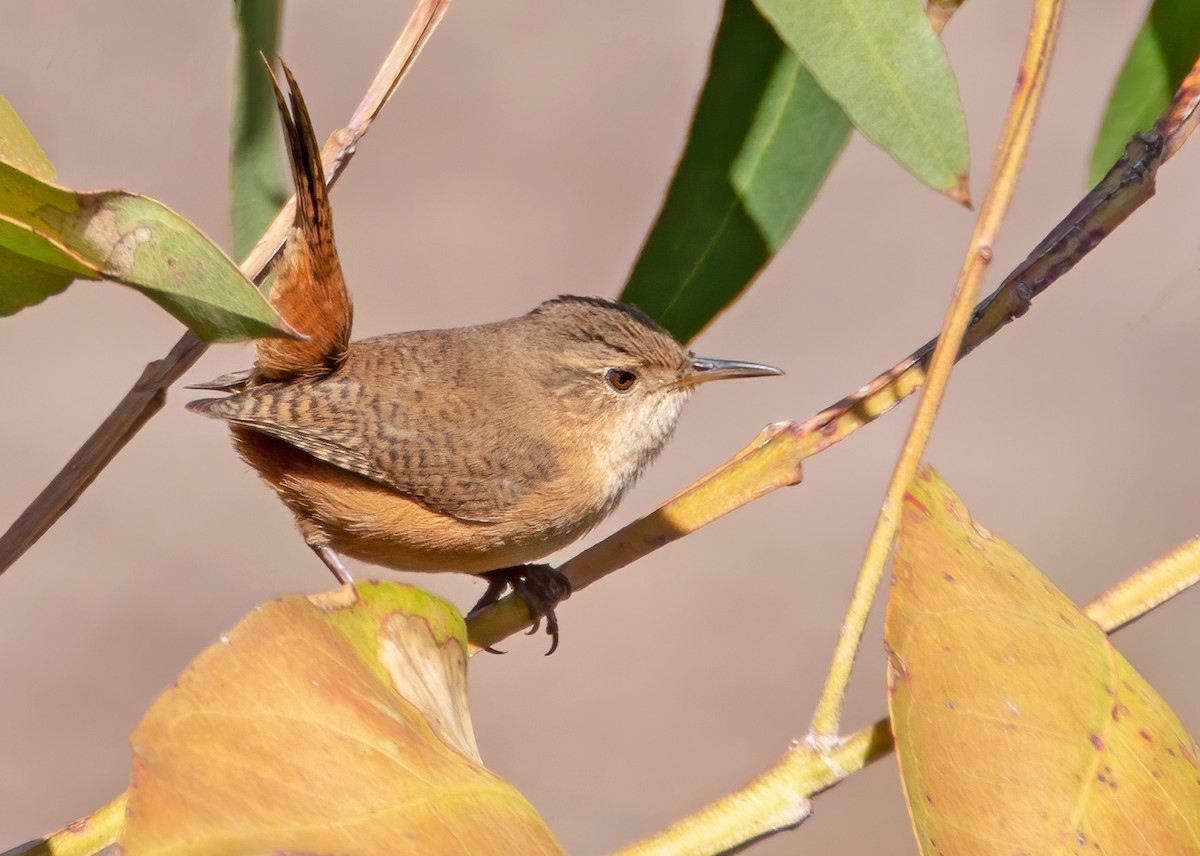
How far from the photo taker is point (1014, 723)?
111 cm

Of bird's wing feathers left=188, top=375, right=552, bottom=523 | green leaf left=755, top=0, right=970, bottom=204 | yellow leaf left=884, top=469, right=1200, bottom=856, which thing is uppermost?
green leaf left=755, top=0, right=970, bottom=204

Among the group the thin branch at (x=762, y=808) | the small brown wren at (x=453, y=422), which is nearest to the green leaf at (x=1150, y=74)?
the small brown wren at (x=453, y=422)

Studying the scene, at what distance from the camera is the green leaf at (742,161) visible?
1.88 metres

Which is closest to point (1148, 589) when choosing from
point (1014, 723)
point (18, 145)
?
point (1014, 723)

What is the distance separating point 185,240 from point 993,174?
0.75m

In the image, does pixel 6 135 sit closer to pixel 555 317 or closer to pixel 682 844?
pixel 682 844

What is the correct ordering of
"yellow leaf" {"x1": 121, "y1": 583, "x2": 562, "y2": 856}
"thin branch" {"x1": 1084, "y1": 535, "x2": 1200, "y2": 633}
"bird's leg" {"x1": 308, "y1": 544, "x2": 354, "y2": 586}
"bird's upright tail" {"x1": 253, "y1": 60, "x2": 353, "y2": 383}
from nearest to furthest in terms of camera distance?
"yellow leaf" {"x1": 121, "y1": 583, "x2": 562, "y2": 856} < "thin branch" {"x1": 1084, "y1": 535, "x2": 1200, "y2": 633} < "bird's upright tail" {"x1": 253, "y1": 60, "x2": 353, "y2": 383} < "bird's leg" {"x1": 308, "y1": 544, "x2": 354, "y2": 586}

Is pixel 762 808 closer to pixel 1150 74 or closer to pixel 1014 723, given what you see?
pixel 1014 723

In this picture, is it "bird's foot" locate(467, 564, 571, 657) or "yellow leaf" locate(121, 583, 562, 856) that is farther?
"bird's foot" locate(467, 564, 571, 657)

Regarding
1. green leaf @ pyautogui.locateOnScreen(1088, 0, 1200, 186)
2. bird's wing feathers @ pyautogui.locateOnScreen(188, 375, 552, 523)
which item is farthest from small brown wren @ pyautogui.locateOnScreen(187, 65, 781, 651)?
green leaf @ pyautogui.locateOnScreen(1088, 0, 1200, 186)

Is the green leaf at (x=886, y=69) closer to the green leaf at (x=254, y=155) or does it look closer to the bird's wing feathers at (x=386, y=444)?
the green leaf at (x=254, y=155)

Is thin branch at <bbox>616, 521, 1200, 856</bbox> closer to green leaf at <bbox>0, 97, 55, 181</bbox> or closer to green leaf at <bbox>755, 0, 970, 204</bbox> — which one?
green leaf at <bbox>755, 0, 970, 204</bbox>

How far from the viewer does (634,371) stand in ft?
8.95

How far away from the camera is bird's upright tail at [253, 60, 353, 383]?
213 cm
